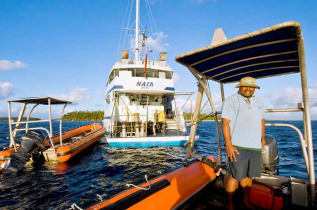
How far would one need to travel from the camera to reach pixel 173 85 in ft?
43.4

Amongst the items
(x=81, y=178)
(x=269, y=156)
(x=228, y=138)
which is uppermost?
(x=228, y=138)

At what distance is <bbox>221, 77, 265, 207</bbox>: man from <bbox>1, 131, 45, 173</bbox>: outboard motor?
23.2ft

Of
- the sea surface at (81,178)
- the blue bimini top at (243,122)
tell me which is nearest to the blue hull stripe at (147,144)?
the sea surface at (81,178)

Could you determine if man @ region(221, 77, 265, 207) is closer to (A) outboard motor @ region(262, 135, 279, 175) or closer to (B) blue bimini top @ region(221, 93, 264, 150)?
(B) blue bimini top @ region(221, 93, 264, 150)

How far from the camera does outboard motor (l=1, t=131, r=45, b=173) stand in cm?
616

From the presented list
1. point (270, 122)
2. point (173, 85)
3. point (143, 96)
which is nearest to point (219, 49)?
point (270, 122)

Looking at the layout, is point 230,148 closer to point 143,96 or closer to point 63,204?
point 63,204

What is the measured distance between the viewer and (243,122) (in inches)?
110

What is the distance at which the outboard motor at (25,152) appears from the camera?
20.2 ft

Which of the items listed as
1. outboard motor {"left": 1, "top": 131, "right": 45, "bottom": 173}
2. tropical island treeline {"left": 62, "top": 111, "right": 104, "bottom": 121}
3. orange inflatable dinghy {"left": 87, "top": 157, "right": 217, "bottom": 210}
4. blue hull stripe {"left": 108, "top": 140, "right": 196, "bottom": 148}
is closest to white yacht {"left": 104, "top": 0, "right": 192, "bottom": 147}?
blue hull stripe {"left": 108, "top": 140, "right": 196, "bottom": 148}

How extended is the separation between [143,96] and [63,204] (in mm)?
10918

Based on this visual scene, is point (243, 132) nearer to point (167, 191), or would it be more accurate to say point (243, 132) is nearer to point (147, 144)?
point (167, 191)

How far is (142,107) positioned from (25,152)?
8.33 metres

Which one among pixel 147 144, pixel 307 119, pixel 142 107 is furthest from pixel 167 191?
pixel 142 107
